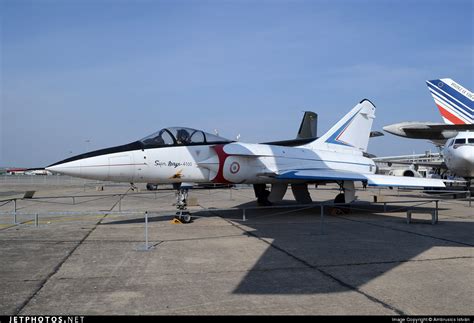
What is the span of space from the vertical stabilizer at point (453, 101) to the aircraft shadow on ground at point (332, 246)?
15849 mm

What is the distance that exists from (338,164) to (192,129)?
573cm

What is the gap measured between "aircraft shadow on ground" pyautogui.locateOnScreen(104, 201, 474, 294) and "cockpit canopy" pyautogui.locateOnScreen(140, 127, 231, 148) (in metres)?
2.43

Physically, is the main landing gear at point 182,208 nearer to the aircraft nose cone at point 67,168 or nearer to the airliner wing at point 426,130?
the aircraft nose cone at point 67,168

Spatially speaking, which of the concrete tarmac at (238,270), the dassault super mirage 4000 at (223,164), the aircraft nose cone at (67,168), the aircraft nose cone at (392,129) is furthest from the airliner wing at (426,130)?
the aircraft nose cone at (67,168)

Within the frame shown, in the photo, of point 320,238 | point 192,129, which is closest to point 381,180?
point 320,238

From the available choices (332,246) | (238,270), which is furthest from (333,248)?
(238,270)

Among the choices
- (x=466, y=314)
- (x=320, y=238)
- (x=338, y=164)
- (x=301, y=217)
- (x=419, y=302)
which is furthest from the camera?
(x=338, y=164)

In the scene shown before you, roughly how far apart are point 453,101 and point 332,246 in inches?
864

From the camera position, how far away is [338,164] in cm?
1419

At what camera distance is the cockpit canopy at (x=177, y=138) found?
10.4 metres

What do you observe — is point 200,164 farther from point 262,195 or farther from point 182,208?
point 262,195

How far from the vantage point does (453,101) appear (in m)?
25.2

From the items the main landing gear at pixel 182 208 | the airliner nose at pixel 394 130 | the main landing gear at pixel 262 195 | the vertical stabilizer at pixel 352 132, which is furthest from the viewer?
the airliner nose at pixel 394 130

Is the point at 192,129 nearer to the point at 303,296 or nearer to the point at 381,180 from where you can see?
the point at 381,180
